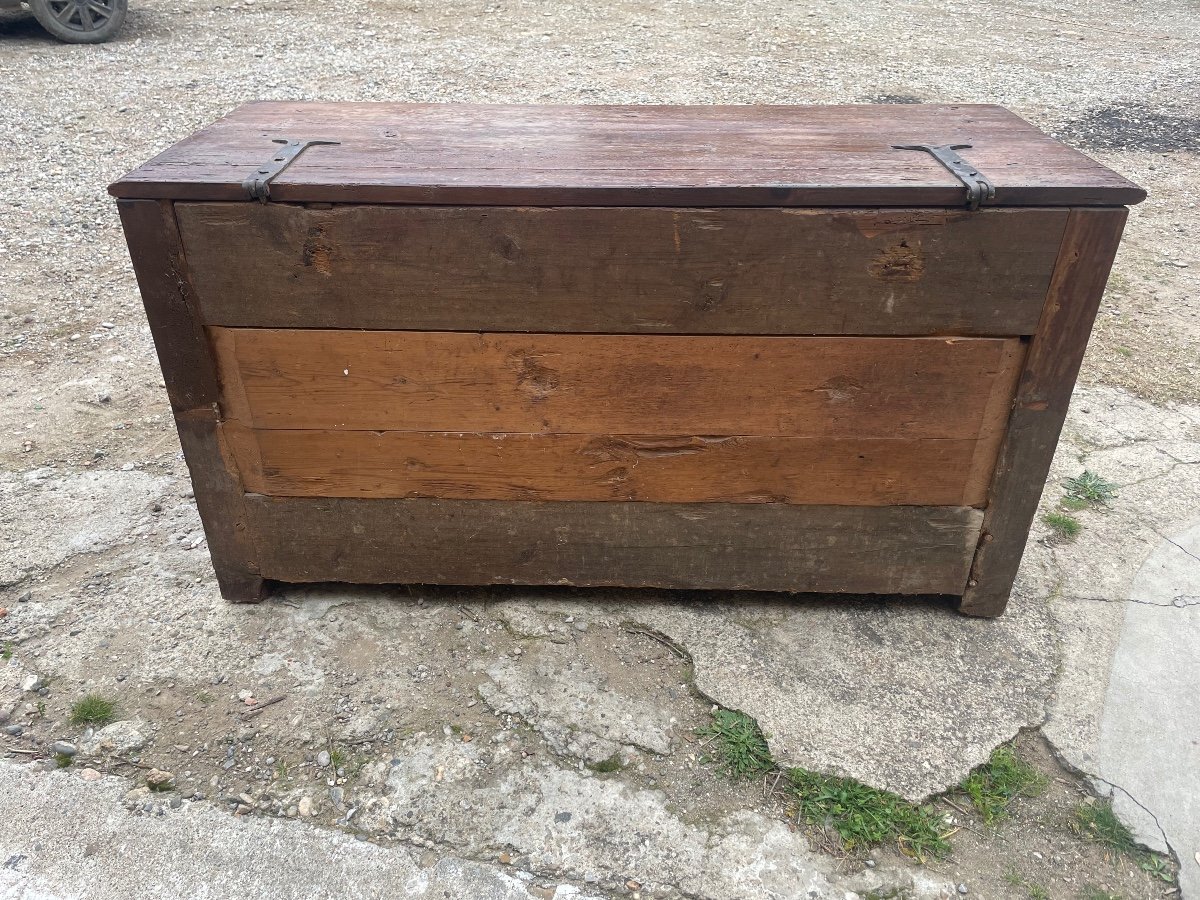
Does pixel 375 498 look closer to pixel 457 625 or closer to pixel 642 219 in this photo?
pixel 457 625

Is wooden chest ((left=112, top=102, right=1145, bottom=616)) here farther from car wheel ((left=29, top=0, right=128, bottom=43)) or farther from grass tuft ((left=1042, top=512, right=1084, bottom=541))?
car wheel ((left=29, top=0, right=128, bottom=43))

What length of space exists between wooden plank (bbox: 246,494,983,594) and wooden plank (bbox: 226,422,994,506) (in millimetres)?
37

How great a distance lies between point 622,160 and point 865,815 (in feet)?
4.81

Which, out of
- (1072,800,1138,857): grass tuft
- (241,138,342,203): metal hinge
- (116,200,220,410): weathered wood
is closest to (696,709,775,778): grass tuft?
(1072,800,1138,857): grass tuft

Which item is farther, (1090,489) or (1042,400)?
(1090,489)

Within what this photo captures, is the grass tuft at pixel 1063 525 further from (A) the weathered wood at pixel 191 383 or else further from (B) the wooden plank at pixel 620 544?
(A) the weathered wood at pixel 191 383

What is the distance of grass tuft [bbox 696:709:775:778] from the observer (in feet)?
5.92

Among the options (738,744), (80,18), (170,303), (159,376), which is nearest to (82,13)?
(80,18)

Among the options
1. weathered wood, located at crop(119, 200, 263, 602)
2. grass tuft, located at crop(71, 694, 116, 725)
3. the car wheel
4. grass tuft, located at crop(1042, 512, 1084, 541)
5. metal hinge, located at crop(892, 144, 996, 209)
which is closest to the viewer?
metal hinge, located at crop(892, 144, 996, 209)

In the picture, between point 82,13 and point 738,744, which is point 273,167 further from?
point 82,13

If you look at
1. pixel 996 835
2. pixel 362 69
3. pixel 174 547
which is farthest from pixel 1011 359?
pixel 362 69

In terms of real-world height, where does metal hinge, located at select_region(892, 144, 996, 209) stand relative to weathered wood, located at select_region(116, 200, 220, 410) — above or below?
above

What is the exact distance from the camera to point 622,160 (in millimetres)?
1874

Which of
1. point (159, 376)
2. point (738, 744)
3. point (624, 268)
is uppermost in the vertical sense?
point (624, 268)
